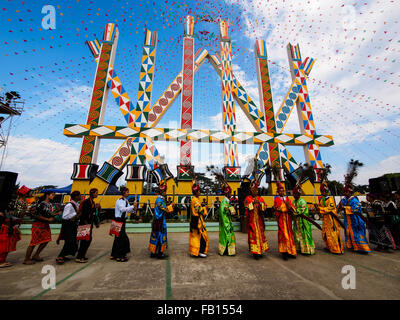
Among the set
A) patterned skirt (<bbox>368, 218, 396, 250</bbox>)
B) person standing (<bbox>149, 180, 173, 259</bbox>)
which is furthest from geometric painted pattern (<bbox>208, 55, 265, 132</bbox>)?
person standing (<bbox>149, 180, 173, 259</bbox>)

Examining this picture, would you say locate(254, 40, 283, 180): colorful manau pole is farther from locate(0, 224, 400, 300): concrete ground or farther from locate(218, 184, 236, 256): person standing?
locate(218, 184, 236, 256): person standing

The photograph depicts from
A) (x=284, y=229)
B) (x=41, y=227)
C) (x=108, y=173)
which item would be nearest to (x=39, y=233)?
(x=41, y=227)

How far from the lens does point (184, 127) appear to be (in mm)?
9078

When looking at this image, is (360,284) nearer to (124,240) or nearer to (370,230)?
(370,230)

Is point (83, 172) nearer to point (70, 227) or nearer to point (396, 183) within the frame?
point (70, 227)

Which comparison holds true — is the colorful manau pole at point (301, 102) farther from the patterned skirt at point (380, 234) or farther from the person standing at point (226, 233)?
the person standing at point (226, 233)

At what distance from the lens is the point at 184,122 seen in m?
9.11

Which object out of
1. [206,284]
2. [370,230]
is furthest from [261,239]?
[370,230]

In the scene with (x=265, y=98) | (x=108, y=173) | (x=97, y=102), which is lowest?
(x=108, y=173)

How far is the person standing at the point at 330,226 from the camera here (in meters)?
3.52

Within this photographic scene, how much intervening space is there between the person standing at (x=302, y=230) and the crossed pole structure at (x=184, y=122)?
16.4 feet

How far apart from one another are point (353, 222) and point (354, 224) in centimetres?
4
